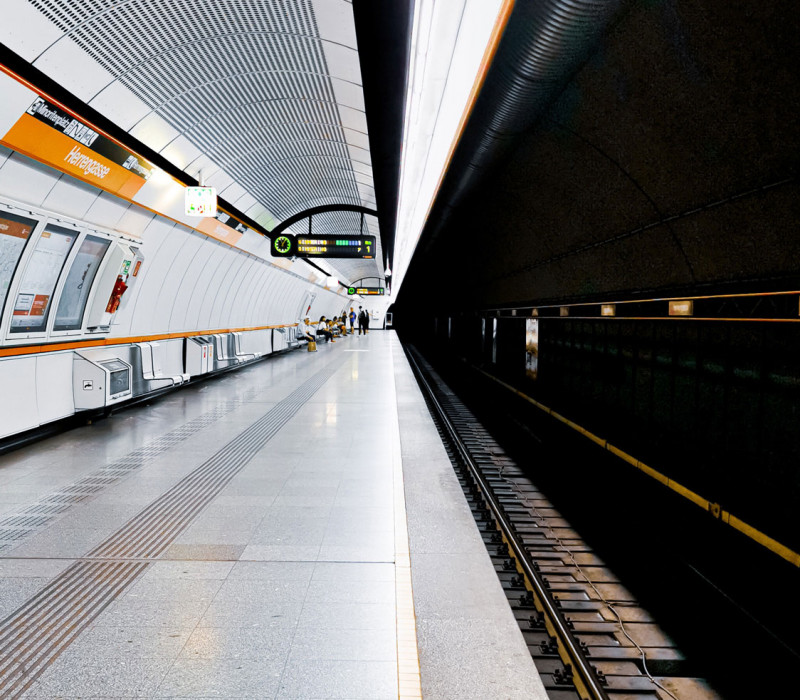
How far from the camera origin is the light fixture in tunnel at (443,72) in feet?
11.4

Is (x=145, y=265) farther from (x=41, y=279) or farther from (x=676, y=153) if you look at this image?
(x=676, y=153)

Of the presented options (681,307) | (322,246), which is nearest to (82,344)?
(681,307)

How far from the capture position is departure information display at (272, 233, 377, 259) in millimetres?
15477

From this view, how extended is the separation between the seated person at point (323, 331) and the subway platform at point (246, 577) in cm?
2603

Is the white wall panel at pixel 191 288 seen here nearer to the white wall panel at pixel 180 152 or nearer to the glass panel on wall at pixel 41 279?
the white wall panel at pixel 180 152

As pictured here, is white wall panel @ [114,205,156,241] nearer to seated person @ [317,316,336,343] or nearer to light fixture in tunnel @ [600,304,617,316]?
light fixture in tunnel @ [600,304,617,316]

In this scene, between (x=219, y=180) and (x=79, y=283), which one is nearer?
(x=79, y=283)

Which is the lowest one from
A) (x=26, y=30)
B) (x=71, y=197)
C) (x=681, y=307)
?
(x=681, y=307)

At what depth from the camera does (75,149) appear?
6.25 m

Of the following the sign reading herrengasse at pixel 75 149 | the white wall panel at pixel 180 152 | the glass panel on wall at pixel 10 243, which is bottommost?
the glass panel on wall at pixel 10 243

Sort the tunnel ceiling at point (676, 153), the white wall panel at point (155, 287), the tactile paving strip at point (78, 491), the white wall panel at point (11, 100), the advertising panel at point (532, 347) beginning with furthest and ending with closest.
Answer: the white wall panel at point (155, 287)
the advertising panel at point (532, 347)
the white wall panel at point (11, 100)
the tactile paving strip at point (78, 491)
the tunnel ceiling at point (676, 153)

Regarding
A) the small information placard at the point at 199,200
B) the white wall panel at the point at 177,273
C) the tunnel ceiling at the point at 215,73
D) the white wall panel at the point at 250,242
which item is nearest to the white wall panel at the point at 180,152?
the tunnel ceiling at the point at 215,73

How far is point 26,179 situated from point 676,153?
602 centimetres

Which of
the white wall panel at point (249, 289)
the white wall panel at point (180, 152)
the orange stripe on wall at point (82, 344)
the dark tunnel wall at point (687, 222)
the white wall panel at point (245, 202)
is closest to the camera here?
the dark tunnel wall at point (687, 222)
